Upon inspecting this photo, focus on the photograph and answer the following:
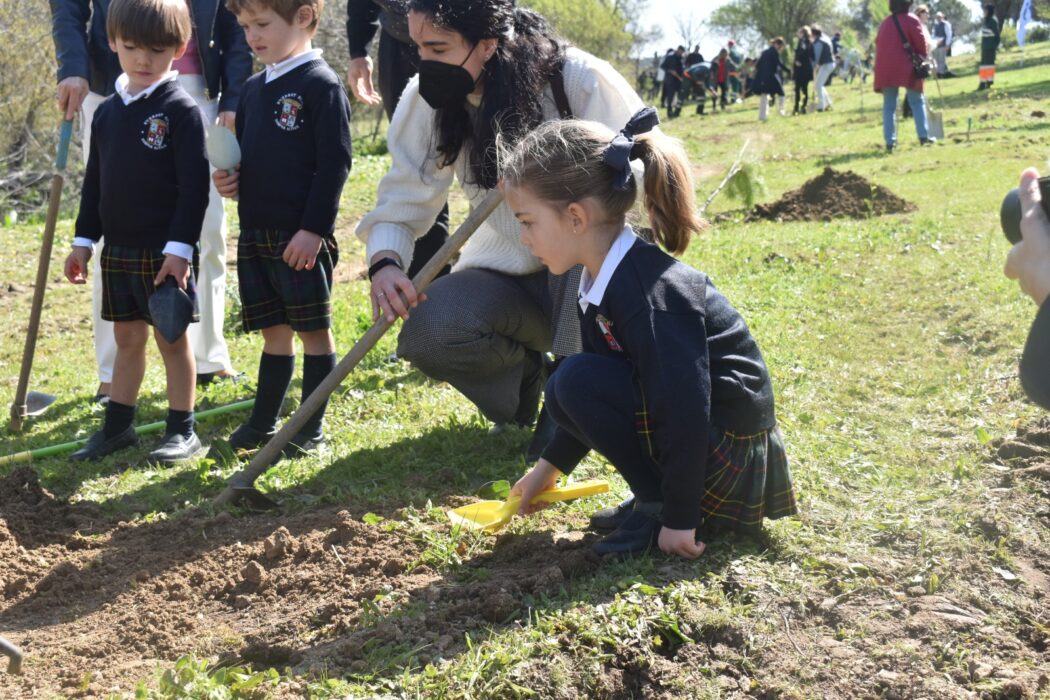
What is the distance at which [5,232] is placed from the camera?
9.55 meters

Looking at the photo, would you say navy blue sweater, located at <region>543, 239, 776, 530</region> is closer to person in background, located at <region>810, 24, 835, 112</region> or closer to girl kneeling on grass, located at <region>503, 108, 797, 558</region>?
girl kneeling on grass, located at <region>503, 108, 797, 558</region>

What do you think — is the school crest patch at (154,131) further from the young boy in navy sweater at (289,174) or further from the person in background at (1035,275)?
the person in background at (1035,275)

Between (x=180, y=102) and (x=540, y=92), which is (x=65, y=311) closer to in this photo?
(x=180, y=102)

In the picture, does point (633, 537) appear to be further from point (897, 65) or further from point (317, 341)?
point (897, 65)

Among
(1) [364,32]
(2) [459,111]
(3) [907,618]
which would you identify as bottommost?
(3) [907,618]

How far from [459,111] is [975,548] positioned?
7.07ft

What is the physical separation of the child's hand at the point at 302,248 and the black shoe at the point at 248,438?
29.2 inches

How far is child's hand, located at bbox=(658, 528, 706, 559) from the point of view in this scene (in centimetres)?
293

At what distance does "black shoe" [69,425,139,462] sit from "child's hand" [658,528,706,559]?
2530mm

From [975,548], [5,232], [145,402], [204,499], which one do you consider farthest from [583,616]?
[5,232]

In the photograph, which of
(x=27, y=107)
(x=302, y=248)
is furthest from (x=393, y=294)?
(x=27, y=107)

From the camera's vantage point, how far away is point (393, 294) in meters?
3.70

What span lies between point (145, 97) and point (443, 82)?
129cm

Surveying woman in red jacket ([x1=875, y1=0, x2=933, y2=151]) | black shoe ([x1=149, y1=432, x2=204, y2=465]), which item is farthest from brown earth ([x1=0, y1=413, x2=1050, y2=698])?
woman in red jacket ([x1=875, y1=0, x2=933, y2=151])
